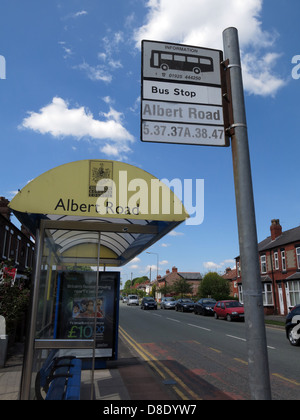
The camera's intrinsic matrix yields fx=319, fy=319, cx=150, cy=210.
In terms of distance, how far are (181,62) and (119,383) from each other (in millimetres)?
6403

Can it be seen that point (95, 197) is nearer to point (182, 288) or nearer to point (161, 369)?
point (161, 369)

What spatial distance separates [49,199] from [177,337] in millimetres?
12587

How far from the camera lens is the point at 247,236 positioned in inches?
102

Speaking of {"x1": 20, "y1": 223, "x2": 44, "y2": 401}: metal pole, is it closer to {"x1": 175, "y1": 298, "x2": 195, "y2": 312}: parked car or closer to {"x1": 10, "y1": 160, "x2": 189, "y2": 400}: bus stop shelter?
{"x1": 10, "y1": 160, "x2": 189, "y2": 400}: bus stop shelter

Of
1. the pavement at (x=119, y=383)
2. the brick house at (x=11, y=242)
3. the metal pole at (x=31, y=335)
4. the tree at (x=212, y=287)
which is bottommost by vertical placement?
the pavement at (x=119, y=383)

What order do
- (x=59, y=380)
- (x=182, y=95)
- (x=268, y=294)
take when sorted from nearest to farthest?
(x=182, y=95)
(x=59, y=380)
(x=268, y=294)

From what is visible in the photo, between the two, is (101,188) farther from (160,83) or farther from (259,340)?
(259,340)

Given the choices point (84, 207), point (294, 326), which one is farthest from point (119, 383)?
point (294, 326)

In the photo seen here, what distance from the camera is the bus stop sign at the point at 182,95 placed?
3.13 m

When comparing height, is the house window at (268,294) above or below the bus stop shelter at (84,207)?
below

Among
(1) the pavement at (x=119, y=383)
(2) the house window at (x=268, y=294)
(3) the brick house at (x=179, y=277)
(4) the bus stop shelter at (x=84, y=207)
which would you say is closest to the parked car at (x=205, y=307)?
(2) the house window at (x=268, y=294)

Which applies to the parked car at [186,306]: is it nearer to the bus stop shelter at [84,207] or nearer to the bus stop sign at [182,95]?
the bus stop shelter at [84,207]

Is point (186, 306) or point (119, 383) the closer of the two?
point (119, 383)

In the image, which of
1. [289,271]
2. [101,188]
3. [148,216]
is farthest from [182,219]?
[289,271]
